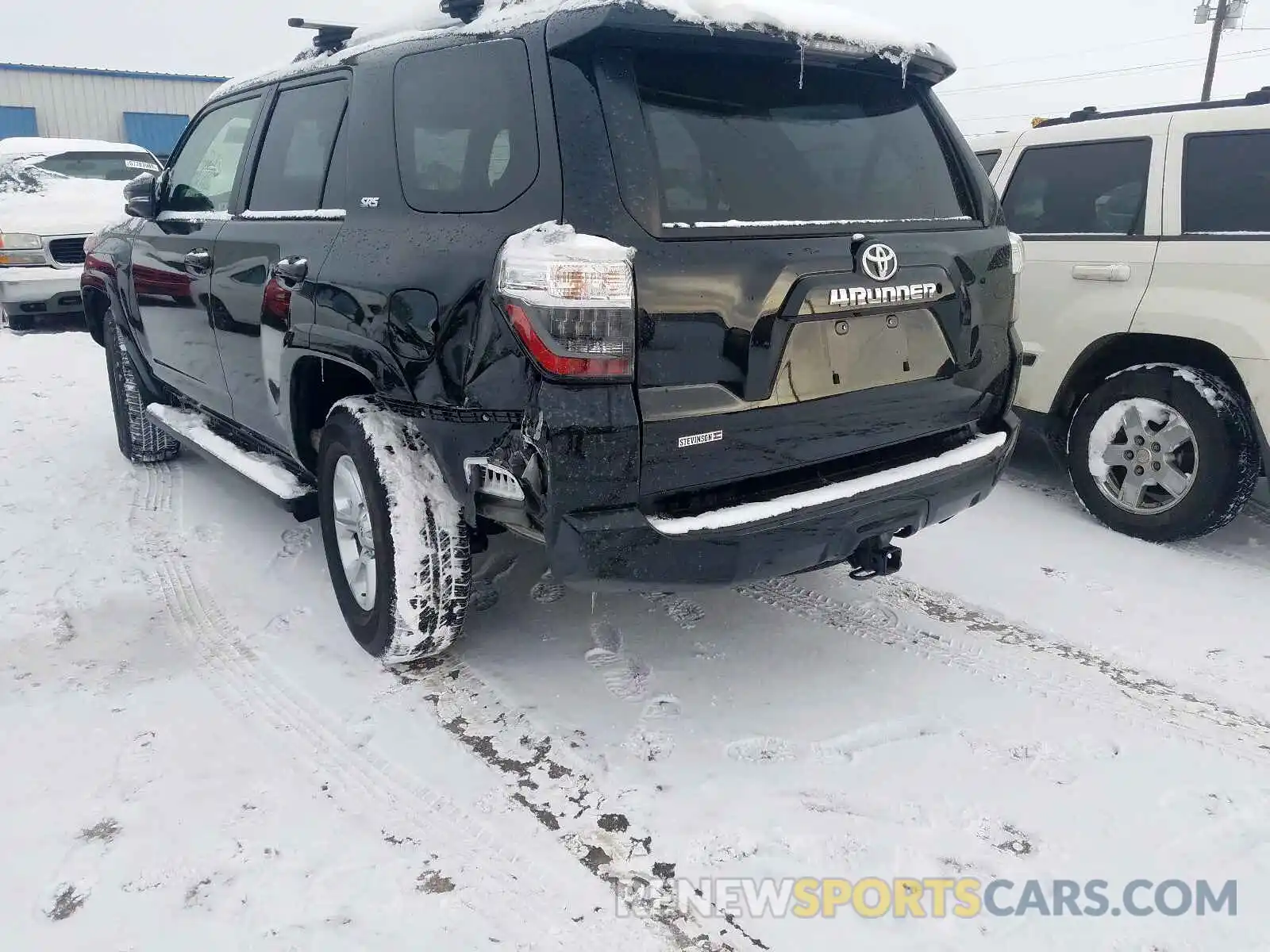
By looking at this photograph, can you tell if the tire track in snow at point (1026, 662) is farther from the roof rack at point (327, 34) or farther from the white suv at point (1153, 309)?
the roof rack at point (327, 34)

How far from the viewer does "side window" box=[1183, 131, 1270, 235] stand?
3.77 metres

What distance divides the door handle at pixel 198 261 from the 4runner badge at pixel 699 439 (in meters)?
2.45

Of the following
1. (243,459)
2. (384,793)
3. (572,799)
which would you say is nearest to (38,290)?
(243,459)

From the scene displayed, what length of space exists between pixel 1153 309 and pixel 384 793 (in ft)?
12.3

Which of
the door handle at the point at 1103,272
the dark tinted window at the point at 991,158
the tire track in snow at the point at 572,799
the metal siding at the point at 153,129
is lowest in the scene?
the tire track in snow at the point at 572,799

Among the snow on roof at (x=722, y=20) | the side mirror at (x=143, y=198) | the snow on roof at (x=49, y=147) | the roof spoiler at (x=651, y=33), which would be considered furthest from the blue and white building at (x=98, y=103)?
the roof spoiler at (x=651, y=33)

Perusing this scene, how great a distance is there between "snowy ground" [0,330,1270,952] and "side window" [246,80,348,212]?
1503 mm

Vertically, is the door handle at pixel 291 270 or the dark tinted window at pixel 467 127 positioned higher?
the dark tinted window at pixel 467 127

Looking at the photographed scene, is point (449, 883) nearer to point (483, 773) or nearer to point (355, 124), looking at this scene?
point (483, 773)

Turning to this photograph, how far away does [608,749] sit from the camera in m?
2.60

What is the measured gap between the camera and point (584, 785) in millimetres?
2447

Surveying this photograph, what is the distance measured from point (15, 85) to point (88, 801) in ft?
96.7

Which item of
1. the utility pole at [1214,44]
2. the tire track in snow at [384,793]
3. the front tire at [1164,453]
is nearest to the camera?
the tire track in snow at [384,793]

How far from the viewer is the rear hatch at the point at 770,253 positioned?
222cm
